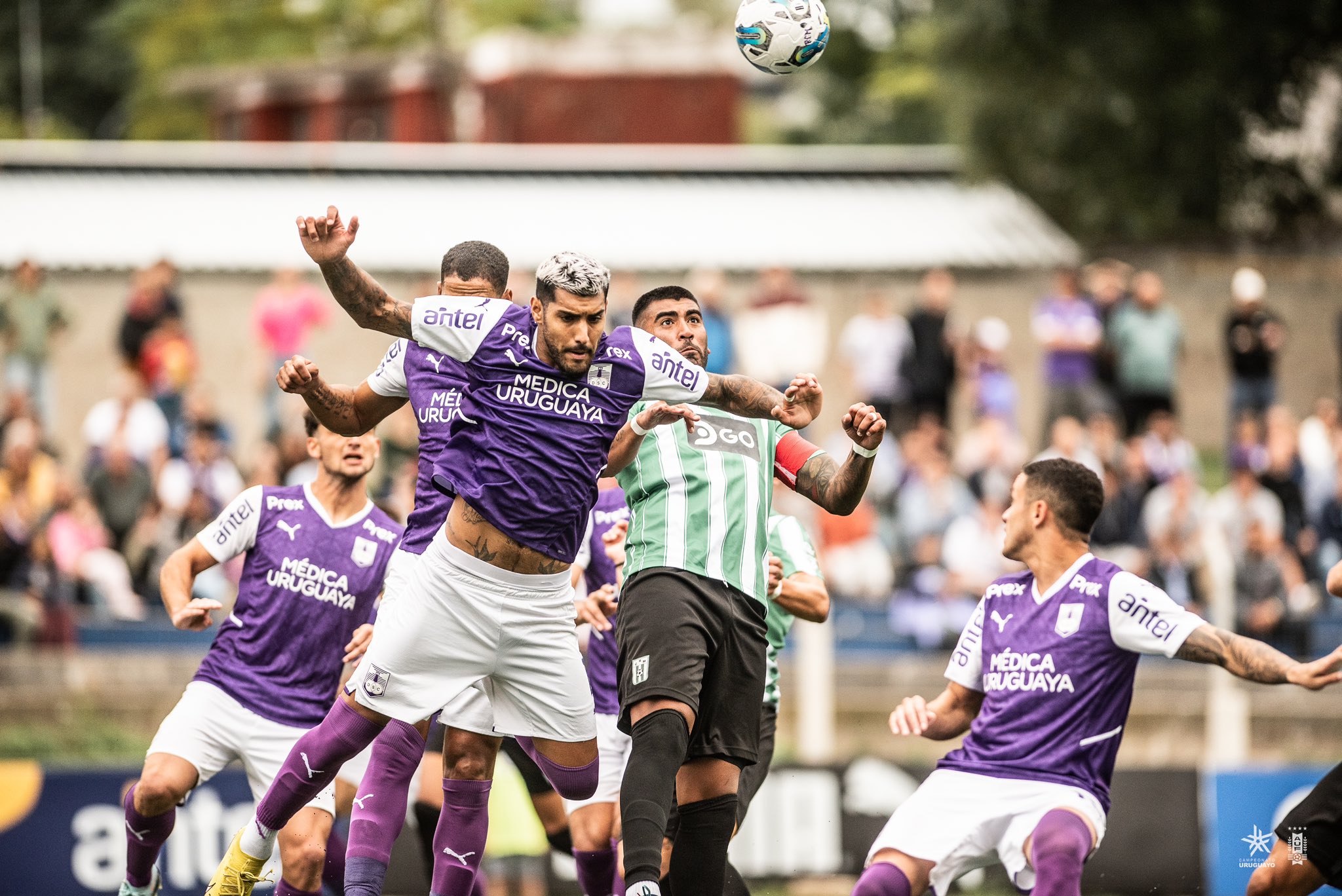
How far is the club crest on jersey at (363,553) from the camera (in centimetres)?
810

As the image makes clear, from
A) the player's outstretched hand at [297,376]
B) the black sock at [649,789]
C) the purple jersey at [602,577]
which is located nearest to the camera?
the black sock at [649,789]

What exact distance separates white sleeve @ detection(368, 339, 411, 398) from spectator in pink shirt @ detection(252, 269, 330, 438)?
10217 mm

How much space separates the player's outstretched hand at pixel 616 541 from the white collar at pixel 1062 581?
180cm

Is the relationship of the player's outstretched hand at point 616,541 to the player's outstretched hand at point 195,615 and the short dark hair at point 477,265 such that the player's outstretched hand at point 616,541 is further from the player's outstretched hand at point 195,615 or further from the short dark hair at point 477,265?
the player's outstretched hand at point 195,615

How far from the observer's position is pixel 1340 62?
2366 centimetres

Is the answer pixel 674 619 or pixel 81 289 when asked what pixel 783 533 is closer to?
pixel 674 619

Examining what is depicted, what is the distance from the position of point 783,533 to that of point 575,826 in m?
1.74

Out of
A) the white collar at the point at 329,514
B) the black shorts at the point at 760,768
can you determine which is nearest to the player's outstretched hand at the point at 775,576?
the black shorts at the point at 760,768

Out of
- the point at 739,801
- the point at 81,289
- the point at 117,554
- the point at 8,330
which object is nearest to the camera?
the point at 739,801

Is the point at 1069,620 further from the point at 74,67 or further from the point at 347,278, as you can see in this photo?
the point at 74,67

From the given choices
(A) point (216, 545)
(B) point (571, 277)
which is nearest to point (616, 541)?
(B) point (571, 277)

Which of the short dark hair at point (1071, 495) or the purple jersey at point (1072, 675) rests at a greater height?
the short dark hair at point (1071, 495)

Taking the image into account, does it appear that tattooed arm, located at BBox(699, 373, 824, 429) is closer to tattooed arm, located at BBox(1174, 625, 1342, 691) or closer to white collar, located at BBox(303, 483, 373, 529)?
tattooed arm, located at BBox(1174, 625, 1342, 691)

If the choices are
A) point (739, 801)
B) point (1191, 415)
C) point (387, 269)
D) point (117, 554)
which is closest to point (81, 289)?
point (387, 269)
